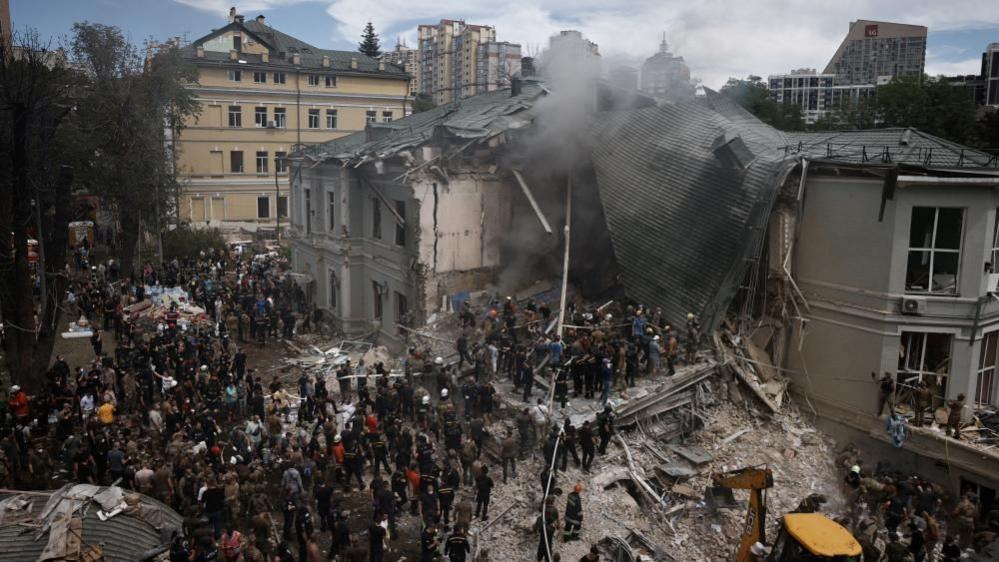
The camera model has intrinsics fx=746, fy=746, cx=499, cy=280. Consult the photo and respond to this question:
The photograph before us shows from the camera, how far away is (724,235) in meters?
19.9

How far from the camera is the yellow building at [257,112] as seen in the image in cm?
4766

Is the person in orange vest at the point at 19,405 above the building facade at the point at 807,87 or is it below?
below

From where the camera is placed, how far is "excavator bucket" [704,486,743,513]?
15352 millimetres

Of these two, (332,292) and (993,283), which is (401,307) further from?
(993,283)

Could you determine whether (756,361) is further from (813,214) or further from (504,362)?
(504,362)

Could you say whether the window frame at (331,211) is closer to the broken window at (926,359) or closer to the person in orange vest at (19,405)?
the person in orange vest at (19,405)

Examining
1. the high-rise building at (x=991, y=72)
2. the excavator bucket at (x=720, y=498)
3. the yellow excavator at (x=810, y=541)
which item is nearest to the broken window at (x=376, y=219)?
the excavator bucket at (x=720, y=498)

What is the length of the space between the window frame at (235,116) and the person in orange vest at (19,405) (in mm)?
32839

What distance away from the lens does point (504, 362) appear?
19.9 m

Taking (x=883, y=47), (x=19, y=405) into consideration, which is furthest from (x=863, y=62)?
(x=19, y=405)

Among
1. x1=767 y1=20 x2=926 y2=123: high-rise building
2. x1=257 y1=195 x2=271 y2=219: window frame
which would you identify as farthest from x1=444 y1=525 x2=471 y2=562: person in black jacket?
x1=767 y1=20 x2=926 y2=123: high-rise building

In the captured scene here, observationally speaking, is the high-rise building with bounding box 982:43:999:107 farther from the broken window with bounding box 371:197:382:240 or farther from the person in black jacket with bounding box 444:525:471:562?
the person in black jacket with bounding box 444:525:471:562

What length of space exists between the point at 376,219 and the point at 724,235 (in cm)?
1315

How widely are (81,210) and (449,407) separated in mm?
33993
